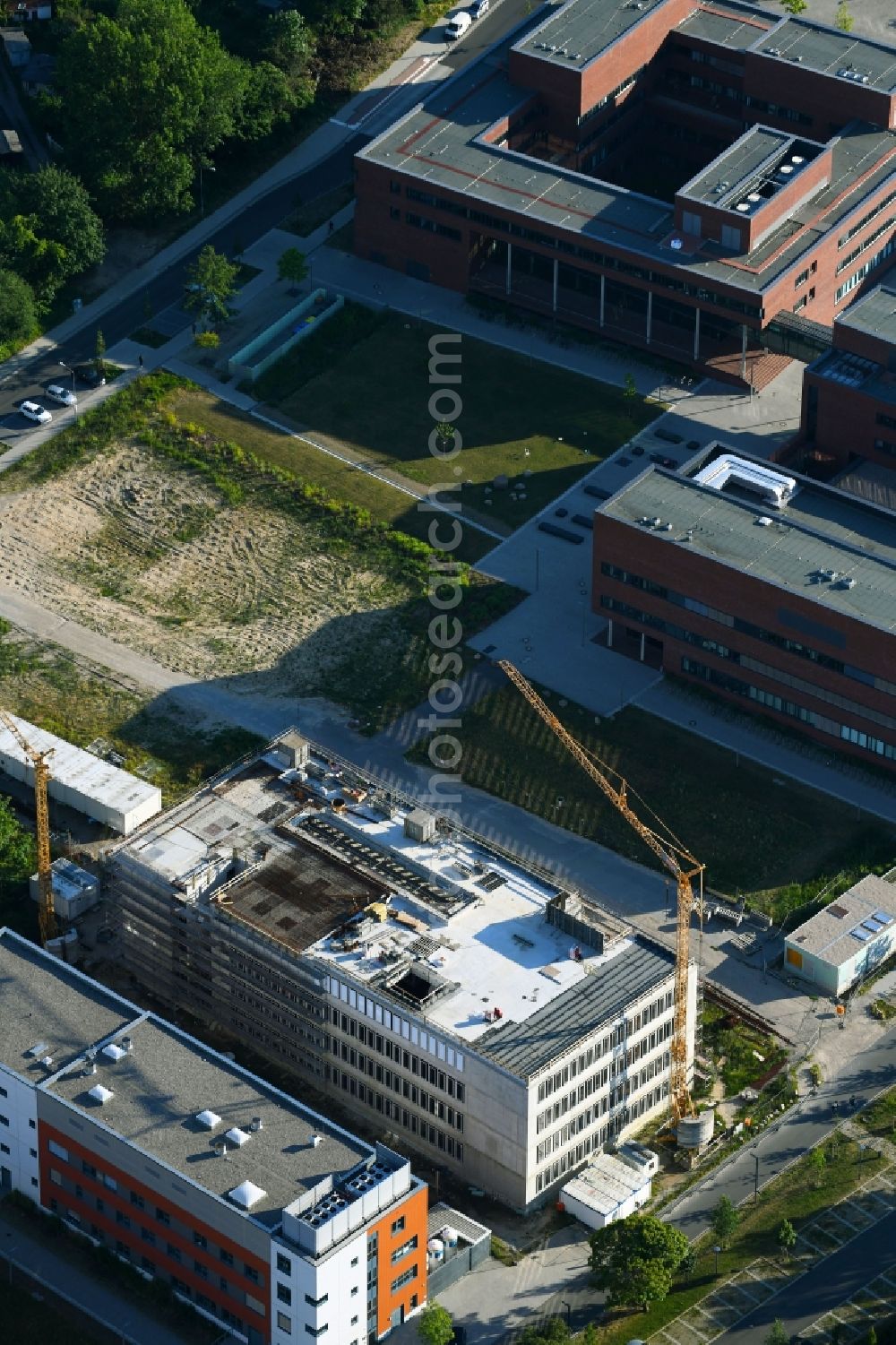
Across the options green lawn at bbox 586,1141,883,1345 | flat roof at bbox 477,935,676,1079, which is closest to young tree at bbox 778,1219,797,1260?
green lawn at bbox 586,1141,883,1345

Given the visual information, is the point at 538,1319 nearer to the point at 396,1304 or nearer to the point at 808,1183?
the point at 396,1304

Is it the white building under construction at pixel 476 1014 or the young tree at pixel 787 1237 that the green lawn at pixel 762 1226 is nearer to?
the young tree at pixel 787 1237

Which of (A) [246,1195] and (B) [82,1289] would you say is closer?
(A) [246,1195]

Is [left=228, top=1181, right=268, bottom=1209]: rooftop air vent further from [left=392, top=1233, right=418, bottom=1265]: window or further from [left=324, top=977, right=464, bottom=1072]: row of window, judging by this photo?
[left=324, top=977, right=464, bottom=1072]: row of window

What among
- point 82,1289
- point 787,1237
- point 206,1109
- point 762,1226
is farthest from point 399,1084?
point 787,1237

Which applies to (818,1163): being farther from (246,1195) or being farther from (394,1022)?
(246,1195)
